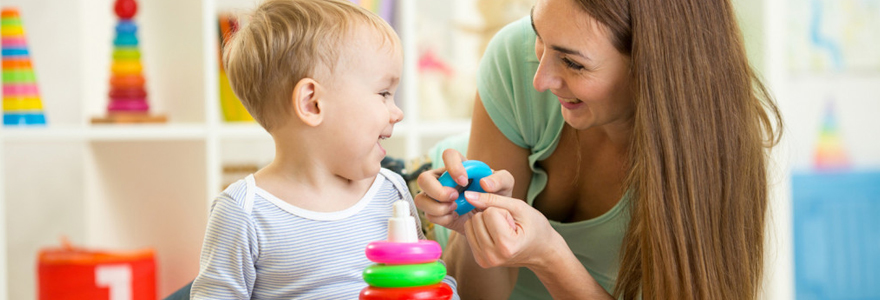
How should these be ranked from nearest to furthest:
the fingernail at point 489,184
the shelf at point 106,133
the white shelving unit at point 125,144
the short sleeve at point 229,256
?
the short sleeve at point 229,256 → the fingernail at point 489,184 → the shelf at point 106,133 → the white shelving unit at point 125,144

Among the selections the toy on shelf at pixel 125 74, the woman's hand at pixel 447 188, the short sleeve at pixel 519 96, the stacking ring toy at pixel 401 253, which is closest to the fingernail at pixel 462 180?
the woman's hand at pixel 447 188

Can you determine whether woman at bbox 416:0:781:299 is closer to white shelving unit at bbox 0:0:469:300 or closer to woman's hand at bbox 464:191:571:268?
woman's hand at bbox 464:191:571:268

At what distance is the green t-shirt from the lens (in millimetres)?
1463

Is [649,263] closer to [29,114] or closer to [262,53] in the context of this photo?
[262,53]

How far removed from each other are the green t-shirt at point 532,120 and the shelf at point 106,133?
1.11 meters

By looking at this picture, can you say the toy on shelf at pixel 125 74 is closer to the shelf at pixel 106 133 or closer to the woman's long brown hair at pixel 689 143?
the shelf at pixel 106 133

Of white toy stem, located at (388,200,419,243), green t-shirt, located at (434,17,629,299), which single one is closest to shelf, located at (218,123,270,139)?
green t-shirt, located at (434,17,629,299)

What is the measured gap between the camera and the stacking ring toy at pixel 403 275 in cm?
87

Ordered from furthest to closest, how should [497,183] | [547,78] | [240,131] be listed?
1. [240,131]
2. [547,78]
3. [497,183]

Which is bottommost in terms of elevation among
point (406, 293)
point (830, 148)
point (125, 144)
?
point (830, 148)

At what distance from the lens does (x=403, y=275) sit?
0.87 meters

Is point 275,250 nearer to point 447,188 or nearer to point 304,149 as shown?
point 304,149

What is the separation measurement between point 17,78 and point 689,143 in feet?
6.09

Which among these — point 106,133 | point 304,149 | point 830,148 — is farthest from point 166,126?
point 830,148
